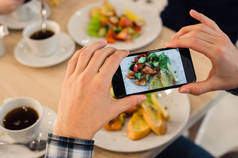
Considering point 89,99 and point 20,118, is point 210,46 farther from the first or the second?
point 20,118

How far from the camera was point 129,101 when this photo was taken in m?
0.63

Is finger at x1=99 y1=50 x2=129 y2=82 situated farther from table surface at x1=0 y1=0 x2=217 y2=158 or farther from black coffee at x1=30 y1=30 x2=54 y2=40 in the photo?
black coffee at x1=30 y1=30 x2=54 y2=40

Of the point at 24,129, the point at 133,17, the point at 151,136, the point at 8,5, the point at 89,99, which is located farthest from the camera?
the point at 133,17

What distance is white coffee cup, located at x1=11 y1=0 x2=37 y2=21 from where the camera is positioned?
1.17 metres

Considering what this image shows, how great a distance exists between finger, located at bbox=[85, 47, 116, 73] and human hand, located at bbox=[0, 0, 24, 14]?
62 cm

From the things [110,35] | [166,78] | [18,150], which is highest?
[166,78]

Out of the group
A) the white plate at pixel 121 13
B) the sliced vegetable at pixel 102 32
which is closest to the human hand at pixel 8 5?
the white plate at pixel 121 13

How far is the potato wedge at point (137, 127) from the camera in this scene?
2.55 ft

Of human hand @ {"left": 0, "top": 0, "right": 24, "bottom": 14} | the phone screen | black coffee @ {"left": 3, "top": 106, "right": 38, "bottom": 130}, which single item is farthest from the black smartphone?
human hand @ {"left": 0, "top": 0, "right": 24, "bottom": 14}

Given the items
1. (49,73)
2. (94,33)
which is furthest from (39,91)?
(94,33)

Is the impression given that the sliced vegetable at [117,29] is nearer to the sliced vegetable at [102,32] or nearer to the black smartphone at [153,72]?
the sliced vegetable at [102,32]

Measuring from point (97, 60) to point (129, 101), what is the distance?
121mm

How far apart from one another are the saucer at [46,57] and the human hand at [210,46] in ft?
1.67

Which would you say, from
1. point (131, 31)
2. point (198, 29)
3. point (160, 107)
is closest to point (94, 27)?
point (131, 31)
